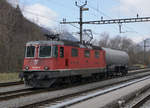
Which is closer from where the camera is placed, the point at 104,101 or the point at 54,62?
the point at 104,101

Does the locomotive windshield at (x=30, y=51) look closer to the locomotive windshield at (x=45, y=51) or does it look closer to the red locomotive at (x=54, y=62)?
the red locomotive at (x=54, y=62)

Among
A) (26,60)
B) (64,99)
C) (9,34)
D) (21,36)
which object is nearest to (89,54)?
(26,60)

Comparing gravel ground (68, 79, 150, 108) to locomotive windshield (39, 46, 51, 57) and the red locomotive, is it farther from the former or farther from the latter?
locomotive windshield (39, 46, 51, 57)

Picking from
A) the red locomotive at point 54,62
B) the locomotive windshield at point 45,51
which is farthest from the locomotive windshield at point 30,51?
the locomotive windshield at point 45,51

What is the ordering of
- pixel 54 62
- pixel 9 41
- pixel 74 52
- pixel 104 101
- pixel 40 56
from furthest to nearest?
1. pixel 9 41
2. pixel 74 52
3. pixel 40 56
4. pixel 54 62
5. pixel 104 101

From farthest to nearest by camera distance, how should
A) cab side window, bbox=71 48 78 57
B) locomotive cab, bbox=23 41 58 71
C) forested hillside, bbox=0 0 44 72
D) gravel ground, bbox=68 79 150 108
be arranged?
forested hillside, bbox=0 0 44 72 → cab side window, bbox=71 48 78 57 → locomotive cab, bbox=23 41 58 71 → gravel ground, bbox=68 79 150 108

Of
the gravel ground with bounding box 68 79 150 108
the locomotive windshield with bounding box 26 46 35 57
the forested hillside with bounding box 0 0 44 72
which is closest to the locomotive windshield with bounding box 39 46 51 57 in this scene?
the locomotive windshield with bounding box 26 46 35 57

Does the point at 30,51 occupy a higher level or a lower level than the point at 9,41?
lower

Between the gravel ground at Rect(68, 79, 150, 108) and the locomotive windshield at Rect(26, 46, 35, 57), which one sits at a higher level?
the locomotive windshield at Rect(26, 46, 35, 57)

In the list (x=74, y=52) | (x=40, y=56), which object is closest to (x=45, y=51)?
(x=40, y=56)

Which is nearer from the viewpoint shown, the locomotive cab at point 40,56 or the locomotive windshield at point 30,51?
the locomotive cab at point 40,56

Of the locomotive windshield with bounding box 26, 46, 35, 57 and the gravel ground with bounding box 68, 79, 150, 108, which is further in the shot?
the locomotive windshield with bounding box 26, 46, 35, 57

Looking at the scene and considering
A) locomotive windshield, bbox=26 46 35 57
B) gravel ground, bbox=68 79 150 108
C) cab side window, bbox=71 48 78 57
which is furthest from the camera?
cab side window, bbox=71 48 78 57

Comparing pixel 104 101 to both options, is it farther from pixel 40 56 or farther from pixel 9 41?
pixel 9 41
